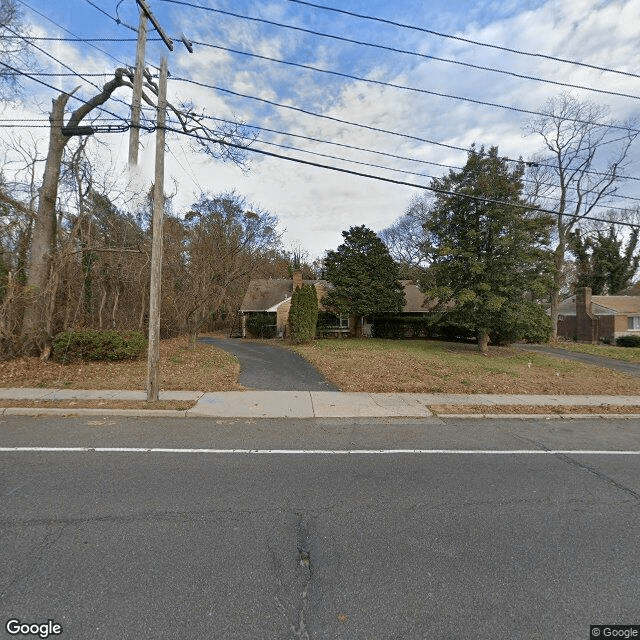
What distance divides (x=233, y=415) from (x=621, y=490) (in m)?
5.88

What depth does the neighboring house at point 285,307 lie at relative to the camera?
2762 centimetres

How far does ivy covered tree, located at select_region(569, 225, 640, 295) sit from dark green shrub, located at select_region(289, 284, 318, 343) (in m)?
35.9

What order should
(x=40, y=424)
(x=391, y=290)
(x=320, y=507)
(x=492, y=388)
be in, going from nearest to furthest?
(x=320, y=507)
(x=40, y=424)
(x=492, y=388)
(x=391, y=290)

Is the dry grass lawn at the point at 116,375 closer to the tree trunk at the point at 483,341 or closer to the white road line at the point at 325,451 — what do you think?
the white road line at the point at 325,451

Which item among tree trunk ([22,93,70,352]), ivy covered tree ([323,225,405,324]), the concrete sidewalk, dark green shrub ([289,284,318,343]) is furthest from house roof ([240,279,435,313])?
the concrete sidewalk

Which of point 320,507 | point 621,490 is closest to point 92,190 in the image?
point 320,507

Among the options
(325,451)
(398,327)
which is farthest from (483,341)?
(325,451)

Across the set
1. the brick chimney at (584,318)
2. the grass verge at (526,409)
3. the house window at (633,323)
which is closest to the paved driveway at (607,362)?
the grass verge at (526,409)

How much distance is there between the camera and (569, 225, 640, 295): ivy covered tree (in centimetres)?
4131

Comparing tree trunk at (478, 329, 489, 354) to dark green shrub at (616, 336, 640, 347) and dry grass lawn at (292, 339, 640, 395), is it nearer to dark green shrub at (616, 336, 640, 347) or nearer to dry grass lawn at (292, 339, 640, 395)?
dry grass lawn at (292, 339, 640, 395)

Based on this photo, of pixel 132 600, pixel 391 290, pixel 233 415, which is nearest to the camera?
pixel 132 600

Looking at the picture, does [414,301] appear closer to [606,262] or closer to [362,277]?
[362,277]

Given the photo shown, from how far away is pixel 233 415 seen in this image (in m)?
7.09

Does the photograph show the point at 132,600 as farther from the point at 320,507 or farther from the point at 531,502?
the point at 531,502
